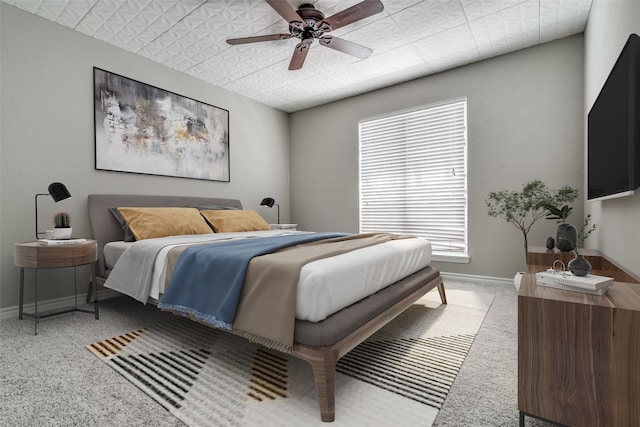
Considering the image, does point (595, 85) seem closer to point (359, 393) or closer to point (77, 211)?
point (359, 393)

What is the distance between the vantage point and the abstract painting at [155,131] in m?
3.32

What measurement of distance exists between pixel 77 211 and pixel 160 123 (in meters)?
1.33

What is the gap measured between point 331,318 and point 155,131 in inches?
130

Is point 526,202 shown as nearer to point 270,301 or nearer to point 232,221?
point 270,301

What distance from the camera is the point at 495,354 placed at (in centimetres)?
197

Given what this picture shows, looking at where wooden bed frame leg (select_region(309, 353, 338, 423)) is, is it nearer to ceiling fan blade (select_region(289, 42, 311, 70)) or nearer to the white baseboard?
ceiling fan blade (select_region(289, 42, 311, 70))

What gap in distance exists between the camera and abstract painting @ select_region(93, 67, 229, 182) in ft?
10.9

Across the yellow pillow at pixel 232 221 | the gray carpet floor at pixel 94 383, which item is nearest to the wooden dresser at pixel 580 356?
the gray carpet floor at pixel 94 383

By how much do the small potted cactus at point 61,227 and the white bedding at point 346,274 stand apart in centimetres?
97

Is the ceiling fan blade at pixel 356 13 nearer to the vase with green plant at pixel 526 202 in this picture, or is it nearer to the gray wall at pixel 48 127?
the vase with green plant at pixel 526 202

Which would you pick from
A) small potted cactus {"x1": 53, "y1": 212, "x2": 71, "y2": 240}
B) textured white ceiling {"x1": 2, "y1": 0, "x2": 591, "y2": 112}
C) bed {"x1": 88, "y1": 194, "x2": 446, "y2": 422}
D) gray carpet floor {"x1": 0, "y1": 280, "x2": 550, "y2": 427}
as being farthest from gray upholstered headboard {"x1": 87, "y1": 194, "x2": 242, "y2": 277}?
textured white ceiling {"x1": 2, "y1": 0, "x2": 591, "y2": 112}

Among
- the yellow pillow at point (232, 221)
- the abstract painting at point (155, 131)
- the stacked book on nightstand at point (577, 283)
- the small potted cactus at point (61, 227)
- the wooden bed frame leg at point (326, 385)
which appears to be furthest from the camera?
the yellow pillow at point (232, 221)

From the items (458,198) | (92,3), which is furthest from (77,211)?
(458,198)

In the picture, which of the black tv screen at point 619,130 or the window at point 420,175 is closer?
the black tv screen at point 619,130
